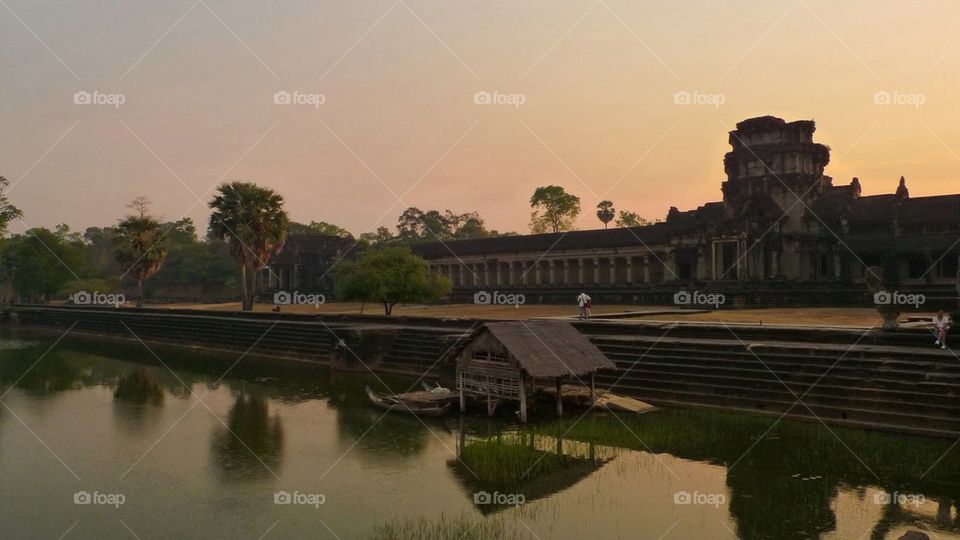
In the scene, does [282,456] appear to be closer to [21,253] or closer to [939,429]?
Answer: [939,429]

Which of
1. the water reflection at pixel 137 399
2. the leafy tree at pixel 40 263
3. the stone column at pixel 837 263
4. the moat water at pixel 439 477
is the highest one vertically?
the leafy tree at pixel 40 263

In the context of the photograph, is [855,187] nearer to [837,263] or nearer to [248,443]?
[837,263]

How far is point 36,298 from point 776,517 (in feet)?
311

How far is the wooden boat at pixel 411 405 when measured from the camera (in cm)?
1742

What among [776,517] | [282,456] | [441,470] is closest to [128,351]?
[282,456]

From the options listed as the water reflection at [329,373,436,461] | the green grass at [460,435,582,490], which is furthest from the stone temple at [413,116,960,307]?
Result: the green grass at [460,435,582,490]

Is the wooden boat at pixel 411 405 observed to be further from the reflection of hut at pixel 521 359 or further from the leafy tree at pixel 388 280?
the leafy tree at pixel 388 280

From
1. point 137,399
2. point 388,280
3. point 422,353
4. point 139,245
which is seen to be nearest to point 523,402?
point 422,353

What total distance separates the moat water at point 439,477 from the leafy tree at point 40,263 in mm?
65212

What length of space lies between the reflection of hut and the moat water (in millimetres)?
749

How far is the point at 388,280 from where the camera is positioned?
→ 3488cm

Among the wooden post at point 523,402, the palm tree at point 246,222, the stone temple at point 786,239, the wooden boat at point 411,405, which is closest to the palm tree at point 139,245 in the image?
the palm tree at point 246,222

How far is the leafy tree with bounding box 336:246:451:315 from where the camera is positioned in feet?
114

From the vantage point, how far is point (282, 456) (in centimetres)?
1423
